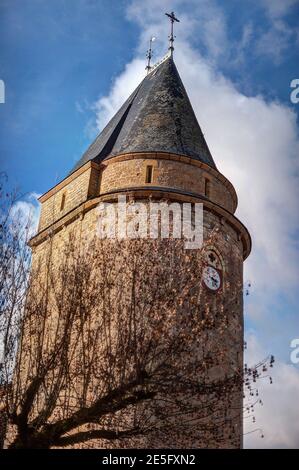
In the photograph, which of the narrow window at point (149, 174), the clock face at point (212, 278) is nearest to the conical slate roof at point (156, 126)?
the narrow window at point (149, 174)

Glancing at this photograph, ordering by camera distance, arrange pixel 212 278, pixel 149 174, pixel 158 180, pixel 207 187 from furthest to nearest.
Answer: pixel 207 187 < pixel 149 174 < pixel 158 180 < pixel 212 278

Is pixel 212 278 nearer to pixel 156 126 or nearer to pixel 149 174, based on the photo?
pixel 149 174

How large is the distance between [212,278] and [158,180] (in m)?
2.72

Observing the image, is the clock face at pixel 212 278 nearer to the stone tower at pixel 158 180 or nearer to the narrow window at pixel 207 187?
the stone tower at pixel 158 180

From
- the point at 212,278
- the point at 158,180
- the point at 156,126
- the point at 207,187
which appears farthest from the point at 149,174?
the point at 212,278

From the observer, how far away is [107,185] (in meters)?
14.0

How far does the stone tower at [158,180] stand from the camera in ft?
43.8

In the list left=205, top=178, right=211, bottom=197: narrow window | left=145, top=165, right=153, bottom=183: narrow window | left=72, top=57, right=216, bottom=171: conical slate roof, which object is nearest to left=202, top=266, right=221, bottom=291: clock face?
left=205, top=178, right=211, bottom=197: narrow window

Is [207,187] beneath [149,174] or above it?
above

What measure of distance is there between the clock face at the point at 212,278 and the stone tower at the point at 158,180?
0.10 ft

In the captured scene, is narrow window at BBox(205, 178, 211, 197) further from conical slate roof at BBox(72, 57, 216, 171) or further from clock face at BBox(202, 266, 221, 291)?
clock face at BBox(202, 266, 221, 291)

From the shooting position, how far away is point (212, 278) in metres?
12.8

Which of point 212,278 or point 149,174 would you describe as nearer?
point 212,278
